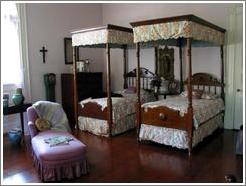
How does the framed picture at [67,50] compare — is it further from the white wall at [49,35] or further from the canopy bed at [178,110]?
the canopy bed at [178,110]

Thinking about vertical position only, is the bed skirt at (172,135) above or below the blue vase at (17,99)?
below

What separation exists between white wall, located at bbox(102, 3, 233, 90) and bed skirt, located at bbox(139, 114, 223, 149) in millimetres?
1631

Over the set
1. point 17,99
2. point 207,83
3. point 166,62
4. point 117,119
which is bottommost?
point 117,119

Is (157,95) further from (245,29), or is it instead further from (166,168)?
(245,29)

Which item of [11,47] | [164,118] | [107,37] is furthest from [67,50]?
[164,118]

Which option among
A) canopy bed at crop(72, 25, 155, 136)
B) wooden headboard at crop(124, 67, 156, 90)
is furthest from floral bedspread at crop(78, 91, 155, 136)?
wooden headboard at crop(124, 67, 156, 90)

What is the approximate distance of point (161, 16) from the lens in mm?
6559

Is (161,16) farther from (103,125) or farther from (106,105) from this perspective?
(103,125)

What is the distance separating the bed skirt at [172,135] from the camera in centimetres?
438

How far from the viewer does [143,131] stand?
479 centimetres

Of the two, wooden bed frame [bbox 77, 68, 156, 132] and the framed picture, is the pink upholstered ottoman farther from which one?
the framed picture

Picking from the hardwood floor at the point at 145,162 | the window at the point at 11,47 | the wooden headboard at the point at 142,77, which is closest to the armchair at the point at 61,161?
the hardwood floor at the point at 145,162

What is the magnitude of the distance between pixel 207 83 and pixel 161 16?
1.95m

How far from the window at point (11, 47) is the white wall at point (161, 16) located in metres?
2.62
